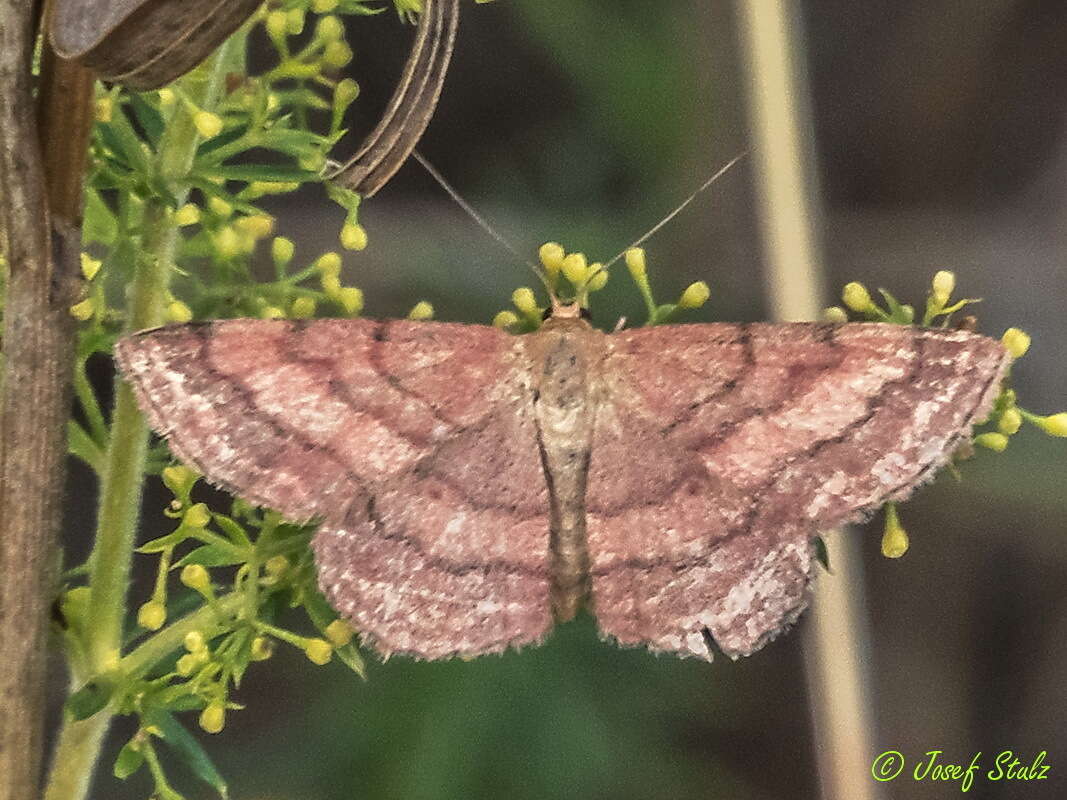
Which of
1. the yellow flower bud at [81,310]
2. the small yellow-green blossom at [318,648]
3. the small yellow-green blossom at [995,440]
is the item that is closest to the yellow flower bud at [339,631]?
the small yellow-green blossom at [318,648]

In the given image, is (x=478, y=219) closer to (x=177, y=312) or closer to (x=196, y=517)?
(x=177, y=312)

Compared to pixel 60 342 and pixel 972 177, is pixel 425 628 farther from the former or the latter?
pixel 972 177

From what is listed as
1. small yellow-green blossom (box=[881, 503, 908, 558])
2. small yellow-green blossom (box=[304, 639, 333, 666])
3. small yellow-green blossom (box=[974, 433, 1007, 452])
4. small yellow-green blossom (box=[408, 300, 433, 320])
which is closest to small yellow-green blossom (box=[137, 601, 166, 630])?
small yellow-green blossom (box=[304, 639, 333, 666])

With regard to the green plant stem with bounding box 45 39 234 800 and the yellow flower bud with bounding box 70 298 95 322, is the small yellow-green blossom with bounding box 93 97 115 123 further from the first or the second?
the yellow flower bud with bounding box 70 298 95 322

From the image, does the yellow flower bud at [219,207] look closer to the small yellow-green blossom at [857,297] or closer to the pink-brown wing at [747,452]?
the pink-brown wing at [747,452]

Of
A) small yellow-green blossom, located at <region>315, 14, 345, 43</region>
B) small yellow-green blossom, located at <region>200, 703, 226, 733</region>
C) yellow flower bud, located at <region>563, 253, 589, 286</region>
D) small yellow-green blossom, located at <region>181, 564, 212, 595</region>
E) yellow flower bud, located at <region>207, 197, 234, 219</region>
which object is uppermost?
small yellow-green blossom, located at <region>315, 14, 345, 43</region>

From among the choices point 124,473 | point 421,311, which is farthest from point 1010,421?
point 124,473

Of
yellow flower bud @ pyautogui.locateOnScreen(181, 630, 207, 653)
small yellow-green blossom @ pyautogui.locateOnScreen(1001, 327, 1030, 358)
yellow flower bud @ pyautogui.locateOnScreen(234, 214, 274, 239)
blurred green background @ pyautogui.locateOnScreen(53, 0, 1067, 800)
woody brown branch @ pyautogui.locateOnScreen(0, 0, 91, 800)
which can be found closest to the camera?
woody brown branch @ pyautogui.locateOnScreen(0, 0, 91, 800)
